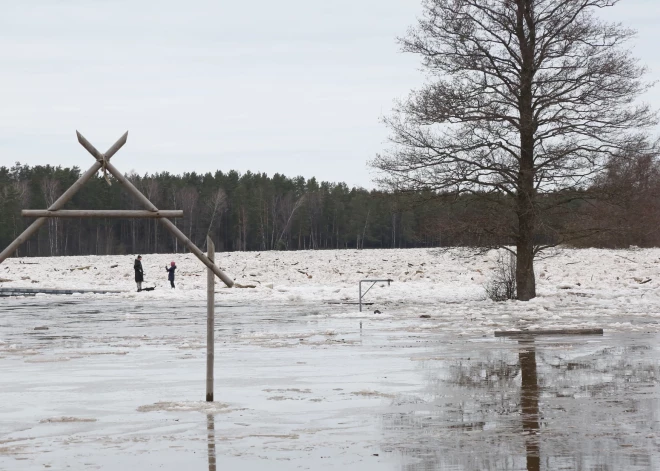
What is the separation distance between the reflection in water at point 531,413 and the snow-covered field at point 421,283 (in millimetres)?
6463

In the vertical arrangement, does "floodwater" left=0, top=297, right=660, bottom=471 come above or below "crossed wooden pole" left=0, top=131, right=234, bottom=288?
below

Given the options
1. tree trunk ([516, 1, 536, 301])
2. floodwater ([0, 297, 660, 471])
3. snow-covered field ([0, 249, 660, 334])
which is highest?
tree trunk ([516, 1, 536, 301])

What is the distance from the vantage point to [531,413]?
10.1 meters

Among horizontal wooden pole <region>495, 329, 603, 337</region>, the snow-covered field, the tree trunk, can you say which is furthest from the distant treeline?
horizontal wooden pole <region>495, 329, 603, 337</region>

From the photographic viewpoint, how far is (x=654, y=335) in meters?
19.2

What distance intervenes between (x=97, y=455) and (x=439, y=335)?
12365 mm

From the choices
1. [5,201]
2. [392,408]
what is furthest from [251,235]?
[392,408]

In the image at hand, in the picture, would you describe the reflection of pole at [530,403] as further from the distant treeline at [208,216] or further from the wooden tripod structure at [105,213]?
the distant treeline at [208,216]

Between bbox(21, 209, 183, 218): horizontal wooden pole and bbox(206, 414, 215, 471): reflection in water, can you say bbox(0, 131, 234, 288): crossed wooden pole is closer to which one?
bbox(21, 209, 183, 218): horizontal wooden pole

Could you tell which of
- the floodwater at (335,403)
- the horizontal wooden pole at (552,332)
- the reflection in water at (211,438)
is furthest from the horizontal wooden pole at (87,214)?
the horizontal wooden pole at (552,332)

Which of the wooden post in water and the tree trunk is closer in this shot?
the wooden post in water

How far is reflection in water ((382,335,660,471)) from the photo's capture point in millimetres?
7859

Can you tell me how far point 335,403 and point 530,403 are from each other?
2.19 m

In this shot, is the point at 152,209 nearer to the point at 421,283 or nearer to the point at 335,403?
the point at 335,403
